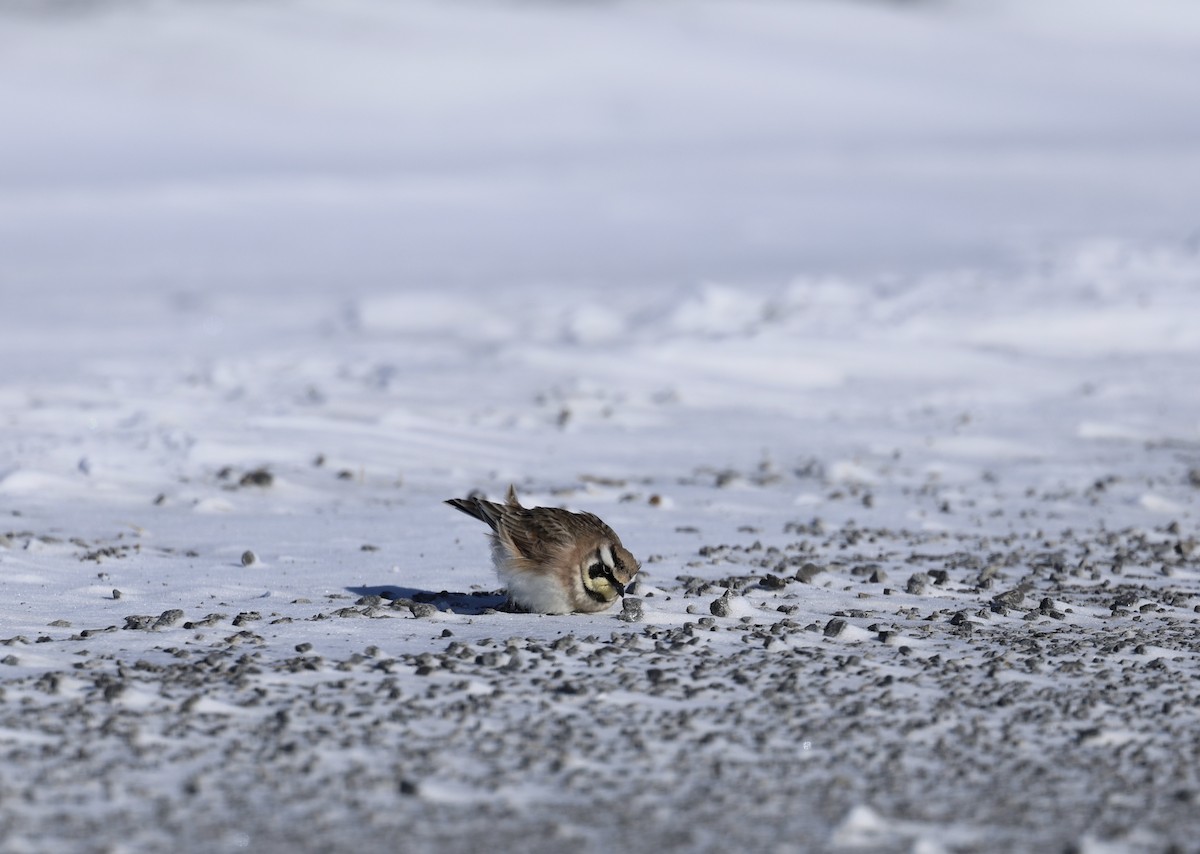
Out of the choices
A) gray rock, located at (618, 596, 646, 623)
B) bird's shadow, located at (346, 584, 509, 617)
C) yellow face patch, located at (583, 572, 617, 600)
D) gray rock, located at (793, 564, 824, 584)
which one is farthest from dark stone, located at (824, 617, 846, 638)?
bird's shadow, located at (346, 584, 509, 617)

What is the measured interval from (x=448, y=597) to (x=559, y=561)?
1.01m

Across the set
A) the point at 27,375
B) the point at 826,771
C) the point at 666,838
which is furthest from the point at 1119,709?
the point at 27,375

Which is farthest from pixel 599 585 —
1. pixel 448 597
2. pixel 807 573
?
pixel 807 573

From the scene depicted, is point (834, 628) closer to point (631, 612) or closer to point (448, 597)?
point (631, 612)

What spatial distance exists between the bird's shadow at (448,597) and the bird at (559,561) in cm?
33


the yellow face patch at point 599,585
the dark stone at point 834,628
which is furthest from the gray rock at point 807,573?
the yellow face patch at point 599,585

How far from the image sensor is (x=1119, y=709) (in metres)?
5.71

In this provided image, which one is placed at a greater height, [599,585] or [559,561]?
[559,561]

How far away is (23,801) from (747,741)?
7.49 ft

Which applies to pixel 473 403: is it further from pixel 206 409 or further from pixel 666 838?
pixel 666 838

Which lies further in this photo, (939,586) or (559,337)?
(559,337)

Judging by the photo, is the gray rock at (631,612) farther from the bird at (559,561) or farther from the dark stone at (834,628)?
the dark stone at (834,628)

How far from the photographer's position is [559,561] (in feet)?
23.4

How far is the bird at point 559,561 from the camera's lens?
715cm
